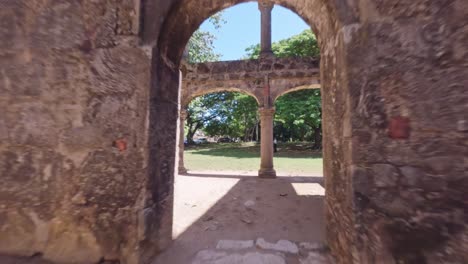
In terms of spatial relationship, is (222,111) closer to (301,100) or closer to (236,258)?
(301,100)

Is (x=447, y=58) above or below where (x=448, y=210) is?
above

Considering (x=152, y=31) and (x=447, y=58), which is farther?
(x=152, y=31)

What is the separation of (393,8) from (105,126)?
207 centimetres

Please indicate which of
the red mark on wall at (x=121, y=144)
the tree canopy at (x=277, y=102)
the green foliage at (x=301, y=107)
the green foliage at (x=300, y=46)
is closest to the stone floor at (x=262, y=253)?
the red mark on wall at (x=121, y=144)

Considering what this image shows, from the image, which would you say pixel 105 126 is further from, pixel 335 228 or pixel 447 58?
pixel 447 58

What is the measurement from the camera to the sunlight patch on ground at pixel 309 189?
15.4ft

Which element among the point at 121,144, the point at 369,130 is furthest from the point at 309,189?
the point at 121,144

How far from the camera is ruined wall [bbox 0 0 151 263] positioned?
155cm

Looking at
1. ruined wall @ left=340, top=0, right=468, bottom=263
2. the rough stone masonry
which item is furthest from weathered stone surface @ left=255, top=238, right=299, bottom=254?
ruined wall @ left=340, top=0, right=468, bottom=263

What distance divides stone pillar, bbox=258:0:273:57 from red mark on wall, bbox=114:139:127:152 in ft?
28.1

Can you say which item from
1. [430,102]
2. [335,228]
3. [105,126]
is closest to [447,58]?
[430,102]

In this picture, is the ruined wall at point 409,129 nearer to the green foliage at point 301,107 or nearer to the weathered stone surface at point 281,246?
the weathered stone surface at point 281,246

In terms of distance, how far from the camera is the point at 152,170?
164 centimetres

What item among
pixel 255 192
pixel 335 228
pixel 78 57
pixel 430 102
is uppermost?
pixel 78 57
